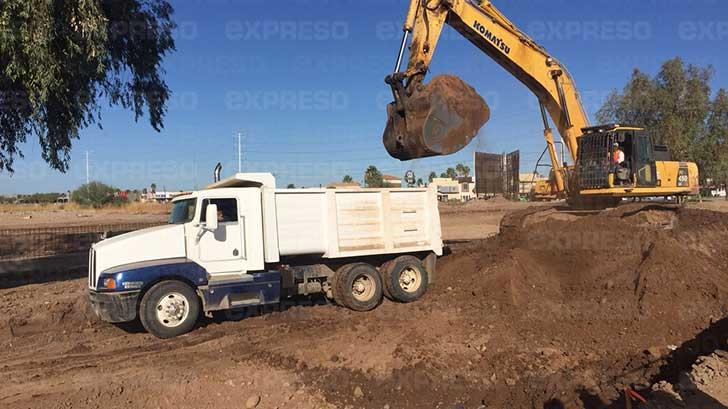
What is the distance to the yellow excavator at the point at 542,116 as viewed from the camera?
927 cm

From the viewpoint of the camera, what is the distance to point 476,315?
28.8ft

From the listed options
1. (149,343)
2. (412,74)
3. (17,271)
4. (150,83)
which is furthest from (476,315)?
(17,271)

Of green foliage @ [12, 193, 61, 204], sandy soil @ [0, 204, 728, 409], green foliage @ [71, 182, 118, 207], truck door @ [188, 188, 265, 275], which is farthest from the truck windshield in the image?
green foliage @ [12, 193, 61, 204]

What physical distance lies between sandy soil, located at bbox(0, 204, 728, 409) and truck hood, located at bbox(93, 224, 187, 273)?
123 centimetres

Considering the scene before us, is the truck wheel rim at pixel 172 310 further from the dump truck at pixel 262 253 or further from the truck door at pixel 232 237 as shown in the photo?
the truck door at pixel 232 237

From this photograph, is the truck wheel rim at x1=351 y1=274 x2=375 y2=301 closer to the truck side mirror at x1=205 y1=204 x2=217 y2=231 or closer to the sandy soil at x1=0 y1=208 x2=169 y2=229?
the truck side mirror at x1=205 y1=204 x2=217 y2=231

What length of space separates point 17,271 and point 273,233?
921cm

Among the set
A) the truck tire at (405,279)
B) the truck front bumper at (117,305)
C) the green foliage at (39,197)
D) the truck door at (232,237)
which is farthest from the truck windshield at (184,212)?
the green foliage at (39,197)

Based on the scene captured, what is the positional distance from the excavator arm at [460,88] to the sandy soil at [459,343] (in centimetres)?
292

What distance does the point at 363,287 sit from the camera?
965cm

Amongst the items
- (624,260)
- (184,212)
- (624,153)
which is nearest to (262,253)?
(184,212)

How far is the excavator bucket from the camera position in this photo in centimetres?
909

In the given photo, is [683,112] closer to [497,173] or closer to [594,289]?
[497,173]

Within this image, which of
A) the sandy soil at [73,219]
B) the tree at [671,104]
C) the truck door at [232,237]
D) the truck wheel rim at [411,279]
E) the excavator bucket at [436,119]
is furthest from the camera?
the tree at [671,104]
